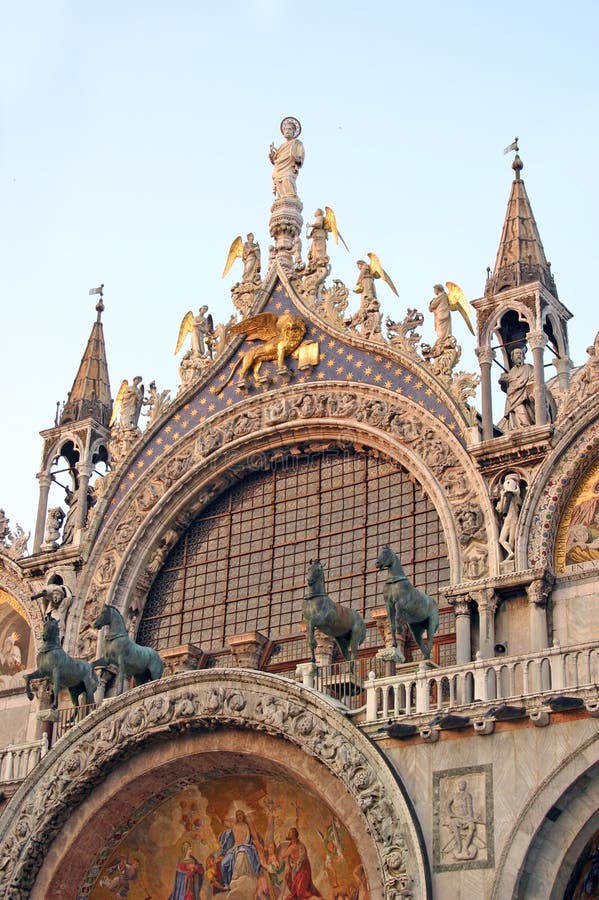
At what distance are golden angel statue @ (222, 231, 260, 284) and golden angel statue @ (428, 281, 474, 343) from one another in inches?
166

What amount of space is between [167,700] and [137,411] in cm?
833

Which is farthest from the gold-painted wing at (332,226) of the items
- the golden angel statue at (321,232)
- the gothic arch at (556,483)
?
the gothic arch at (556,483)

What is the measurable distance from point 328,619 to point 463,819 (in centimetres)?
429

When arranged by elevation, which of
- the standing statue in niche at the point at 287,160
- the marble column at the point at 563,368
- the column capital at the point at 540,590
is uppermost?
the standing statue in niche at the point at 287,160

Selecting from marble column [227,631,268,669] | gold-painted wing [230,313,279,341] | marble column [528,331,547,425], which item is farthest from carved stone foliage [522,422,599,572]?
A: gold-painted wing [230,313,279,341]

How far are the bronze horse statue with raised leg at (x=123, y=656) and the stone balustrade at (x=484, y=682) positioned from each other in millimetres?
4682

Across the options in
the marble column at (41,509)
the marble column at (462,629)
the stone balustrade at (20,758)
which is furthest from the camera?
the marble column at (41,509)

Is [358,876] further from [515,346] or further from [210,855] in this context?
[515,346]

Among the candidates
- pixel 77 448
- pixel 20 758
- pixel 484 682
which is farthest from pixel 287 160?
pixel 484 682

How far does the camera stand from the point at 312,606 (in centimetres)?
2373

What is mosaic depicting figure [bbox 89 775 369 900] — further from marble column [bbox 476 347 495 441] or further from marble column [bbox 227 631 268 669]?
marble column [bbox 476 347 495 441]

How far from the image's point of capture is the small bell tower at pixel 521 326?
85.4ft

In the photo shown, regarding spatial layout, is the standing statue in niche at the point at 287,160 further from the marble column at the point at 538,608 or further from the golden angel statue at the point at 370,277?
the marble column at the point at 538,608

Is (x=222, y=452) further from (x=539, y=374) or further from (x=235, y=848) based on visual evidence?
(x=235, y=848)
